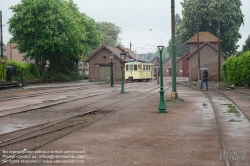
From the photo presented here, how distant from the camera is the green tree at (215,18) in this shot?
59969 millimetres

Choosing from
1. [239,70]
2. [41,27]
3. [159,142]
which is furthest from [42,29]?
[159,142]

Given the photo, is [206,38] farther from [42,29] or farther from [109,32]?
[109,32]

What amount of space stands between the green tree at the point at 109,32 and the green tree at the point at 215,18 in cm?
3969

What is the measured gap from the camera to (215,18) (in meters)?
60.6

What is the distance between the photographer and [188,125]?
35.1 feet

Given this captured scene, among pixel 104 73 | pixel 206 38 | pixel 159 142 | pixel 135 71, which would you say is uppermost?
pixel 206 38

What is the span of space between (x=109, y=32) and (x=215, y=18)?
47772mm

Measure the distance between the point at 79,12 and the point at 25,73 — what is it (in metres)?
26.6

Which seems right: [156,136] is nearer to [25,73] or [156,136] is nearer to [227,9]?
[25,73]

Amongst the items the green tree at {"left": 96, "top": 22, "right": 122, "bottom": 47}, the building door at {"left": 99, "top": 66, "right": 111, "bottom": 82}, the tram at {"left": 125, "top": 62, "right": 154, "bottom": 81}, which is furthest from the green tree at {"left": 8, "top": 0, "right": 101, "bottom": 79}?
the green tree at {"left": 96, "top": 22, "right": 122, "bottom": 47}

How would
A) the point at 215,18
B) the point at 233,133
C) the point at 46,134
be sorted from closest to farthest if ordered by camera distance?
the point at 233,133 → the point at 46,134 → the point at 215,18

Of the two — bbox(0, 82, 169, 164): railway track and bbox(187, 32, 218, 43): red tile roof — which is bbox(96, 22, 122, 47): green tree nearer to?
bbox(187, 32, 218, 43): red tile roof

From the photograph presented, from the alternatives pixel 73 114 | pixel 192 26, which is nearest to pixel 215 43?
pixel 192 26

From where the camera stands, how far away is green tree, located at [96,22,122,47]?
10212cm
